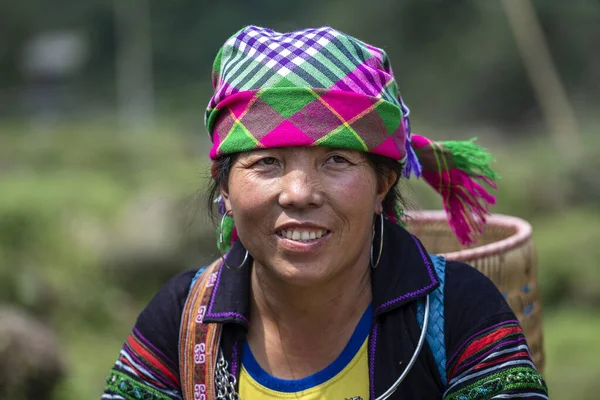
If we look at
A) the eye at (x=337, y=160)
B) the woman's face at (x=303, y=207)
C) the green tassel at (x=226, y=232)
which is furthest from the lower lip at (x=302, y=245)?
the green tassel at (x=226, y=232)

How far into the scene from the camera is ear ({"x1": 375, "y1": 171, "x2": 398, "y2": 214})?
2020 millimetres

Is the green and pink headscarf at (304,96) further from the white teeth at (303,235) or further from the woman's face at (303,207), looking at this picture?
the white teeth at (303,235)

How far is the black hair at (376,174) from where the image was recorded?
1975 millimetres

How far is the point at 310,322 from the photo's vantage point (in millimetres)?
2070

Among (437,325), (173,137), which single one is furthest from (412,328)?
(173,137)

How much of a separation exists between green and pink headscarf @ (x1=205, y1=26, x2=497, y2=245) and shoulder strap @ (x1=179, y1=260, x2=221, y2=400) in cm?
37

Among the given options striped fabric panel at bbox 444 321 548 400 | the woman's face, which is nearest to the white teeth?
the woman's face

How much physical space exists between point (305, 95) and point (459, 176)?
2.15ft

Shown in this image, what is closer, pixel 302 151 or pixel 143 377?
pixel 302 151

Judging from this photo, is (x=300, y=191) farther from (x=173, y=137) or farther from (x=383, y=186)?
(x=173, y=137)

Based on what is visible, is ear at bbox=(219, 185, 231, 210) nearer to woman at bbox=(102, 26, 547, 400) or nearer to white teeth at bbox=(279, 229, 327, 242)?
woman at bbox=(102, 26, 547, 400)

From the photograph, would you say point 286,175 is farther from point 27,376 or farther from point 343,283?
point 27,376

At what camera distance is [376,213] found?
81.4 inches

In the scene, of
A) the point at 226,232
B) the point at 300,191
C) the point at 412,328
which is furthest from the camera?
the point at 226,232
